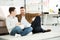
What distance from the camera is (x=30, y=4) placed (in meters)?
3.69

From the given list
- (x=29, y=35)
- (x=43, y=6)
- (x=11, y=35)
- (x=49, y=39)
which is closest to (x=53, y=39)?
(x=49, y=39)

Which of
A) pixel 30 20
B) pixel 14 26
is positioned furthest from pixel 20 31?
pixel 30 20

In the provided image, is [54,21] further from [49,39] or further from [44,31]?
[49,39]

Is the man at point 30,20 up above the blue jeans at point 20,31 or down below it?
above

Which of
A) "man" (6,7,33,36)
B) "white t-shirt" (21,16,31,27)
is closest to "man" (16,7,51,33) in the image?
"white t-shirt" (21,16,31,27)

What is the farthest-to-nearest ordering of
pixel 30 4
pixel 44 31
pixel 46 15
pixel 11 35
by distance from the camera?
pixel 46 15
pixel 30 4
pixel 44 31
pixel 11 35

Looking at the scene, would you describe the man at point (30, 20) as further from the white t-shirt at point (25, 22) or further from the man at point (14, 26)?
the man at point (14, 26)

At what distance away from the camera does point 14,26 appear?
111 inches

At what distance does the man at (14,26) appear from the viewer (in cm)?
280

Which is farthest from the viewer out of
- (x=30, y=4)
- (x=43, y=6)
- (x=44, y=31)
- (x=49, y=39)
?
(x=43, y=6)

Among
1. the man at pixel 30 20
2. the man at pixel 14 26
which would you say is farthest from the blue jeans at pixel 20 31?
the man at pixel 30 20

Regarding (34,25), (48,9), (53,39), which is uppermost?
(48,9)

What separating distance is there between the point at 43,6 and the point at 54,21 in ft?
2.63

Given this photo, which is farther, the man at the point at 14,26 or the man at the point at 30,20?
the man at the point at 30,20
